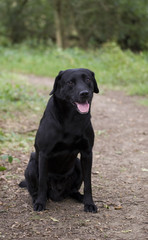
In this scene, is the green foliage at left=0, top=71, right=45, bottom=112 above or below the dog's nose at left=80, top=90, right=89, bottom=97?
below

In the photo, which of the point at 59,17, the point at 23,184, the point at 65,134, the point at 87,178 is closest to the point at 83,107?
the point at 65,134

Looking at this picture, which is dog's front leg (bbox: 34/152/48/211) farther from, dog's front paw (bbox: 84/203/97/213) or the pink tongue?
the pink tongue

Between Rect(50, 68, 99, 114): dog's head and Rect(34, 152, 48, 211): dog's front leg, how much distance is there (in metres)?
0.58

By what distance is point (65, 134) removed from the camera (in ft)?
11.5

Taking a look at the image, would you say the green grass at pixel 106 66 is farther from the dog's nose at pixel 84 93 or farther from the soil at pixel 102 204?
the dog's nose at pixel 84 93

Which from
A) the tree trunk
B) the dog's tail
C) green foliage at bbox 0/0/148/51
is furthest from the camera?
green foliage at bbox 0/0/148/51

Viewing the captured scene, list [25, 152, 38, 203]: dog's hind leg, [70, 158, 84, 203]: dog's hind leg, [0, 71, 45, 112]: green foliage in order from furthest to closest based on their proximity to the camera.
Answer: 1. [0, 71, 45, 112]: green foliage
2. [70, 158, 84, 203]: dog's hind leg
3. [25, 152, 38, 203]: dog's hind leg

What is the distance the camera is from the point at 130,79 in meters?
12.1

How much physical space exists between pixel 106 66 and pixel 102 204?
10.1 m

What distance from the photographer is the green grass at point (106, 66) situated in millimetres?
11984

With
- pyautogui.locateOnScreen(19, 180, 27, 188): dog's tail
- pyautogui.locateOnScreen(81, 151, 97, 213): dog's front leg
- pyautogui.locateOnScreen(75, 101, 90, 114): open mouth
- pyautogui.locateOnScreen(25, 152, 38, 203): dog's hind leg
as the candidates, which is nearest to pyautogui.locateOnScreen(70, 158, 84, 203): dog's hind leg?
pyautogui.locateOnScreen(81, 151, 97, 213): dog's front leg

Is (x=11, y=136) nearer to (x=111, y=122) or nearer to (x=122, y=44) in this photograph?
(x=111, y=122)

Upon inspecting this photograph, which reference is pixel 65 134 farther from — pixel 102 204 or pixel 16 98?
pixel 16 98

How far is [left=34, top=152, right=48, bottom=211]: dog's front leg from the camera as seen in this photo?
3588mm
